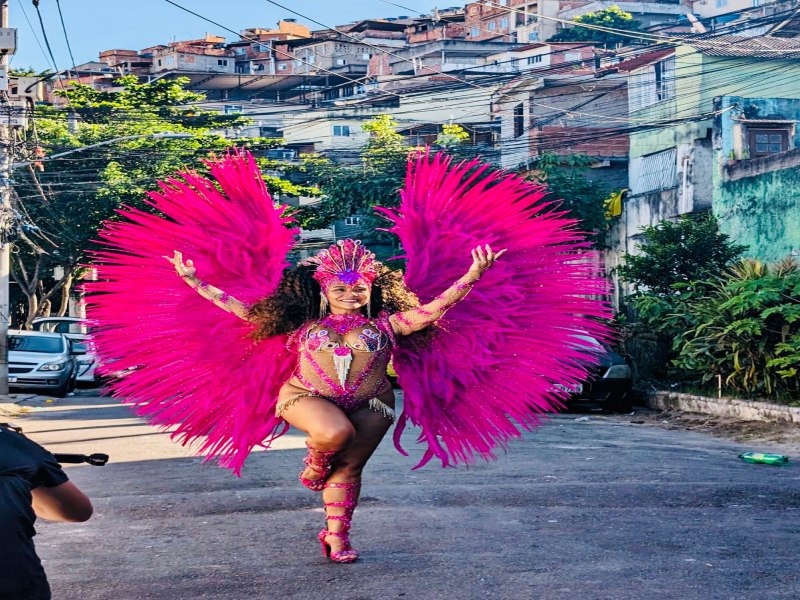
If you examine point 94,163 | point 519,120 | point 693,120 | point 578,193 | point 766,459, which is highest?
point 519,120

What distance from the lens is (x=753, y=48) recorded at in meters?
42.0

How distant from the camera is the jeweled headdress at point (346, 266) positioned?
753 centimetres

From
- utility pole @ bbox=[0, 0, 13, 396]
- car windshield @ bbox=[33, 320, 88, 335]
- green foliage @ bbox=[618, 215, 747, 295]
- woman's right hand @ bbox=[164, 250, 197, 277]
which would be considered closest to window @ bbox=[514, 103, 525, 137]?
car windshield @ bbox=[33, 320, 88, 335]

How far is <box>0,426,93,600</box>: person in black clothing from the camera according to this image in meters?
3.38

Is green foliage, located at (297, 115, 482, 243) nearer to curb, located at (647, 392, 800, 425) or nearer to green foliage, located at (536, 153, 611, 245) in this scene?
green foliage, located at (536, 153, 611, 245)

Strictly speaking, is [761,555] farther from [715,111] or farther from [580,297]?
[715,111]

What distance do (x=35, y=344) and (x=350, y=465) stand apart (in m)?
24.6

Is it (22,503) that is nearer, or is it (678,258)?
(22,503)

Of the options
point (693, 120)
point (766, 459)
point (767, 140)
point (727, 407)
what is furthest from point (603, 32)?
point (766, 459)

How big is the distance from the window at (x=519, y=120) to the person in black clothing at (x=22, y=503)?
5036 centimetres

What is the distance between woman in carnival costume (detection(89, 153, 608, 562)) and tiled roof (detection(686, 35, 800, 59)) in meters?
33.5

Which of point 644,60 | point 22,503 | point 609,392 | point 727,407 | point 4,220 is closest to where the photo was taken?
point 22,503

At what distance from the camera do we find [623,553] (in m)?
7.61

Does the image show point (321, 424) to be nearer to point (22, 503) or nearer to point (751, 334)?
point (22, 503)
